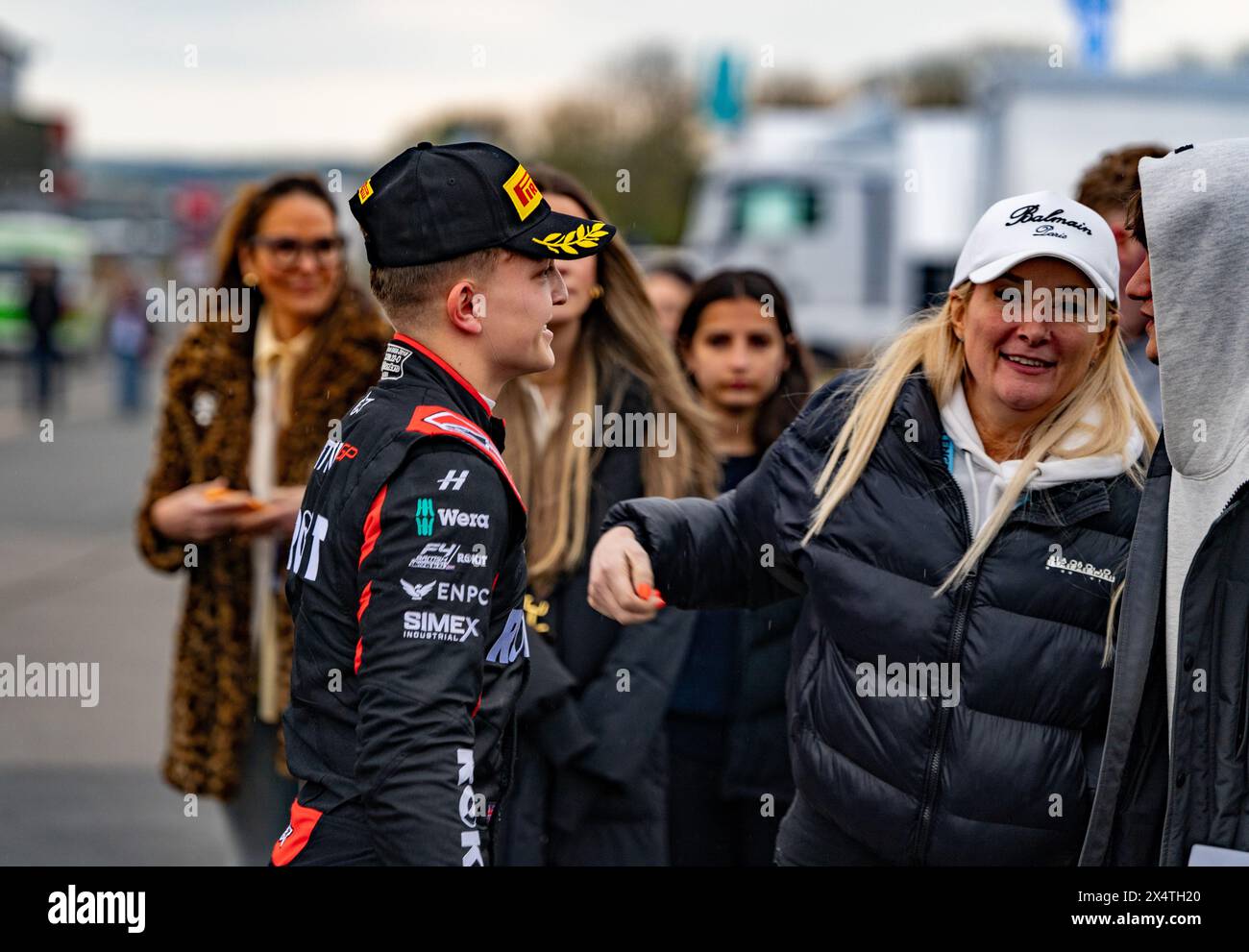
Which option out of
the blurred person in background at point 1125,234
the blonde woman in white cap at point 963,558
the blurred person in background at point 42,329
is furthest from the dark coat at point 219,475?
the blurred person in background at point 42,329

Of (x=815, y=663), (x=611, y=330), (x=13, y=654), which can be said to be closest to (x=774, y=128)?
(x=13, y=654)

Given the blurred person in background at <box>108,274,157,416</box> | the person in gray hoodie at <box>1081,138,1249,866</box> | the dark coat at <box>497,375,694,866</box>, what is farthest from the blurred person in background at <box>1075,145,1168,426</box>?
the blurred person in background at <box>108,274,157,416</box>

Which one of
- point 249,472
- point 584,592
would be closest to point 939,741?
point 584,592

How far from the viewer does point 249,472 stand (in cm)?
388

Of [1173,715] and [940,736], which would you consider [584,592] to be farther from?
[1173,715]

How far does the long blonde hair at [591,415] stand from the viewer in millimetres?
3482

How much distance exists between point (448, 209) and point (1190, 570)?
3.84 ft

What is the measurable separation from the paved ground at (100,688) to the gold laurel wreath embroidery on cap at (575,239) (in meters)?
3.16

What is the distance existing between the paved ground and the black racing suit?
287cm

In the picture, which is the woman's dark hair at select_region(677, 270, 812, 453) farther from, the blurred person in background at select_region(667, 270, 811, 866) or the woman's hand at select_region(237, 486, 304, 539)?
the woman's hand at select_region(237, 486, 304, 539)
